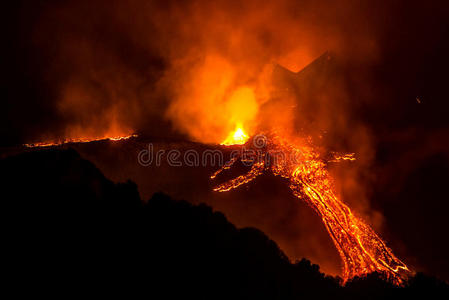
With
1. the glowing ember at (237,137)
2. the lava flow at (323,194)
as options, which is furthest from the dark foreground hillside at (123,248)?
the glowing ember at (237,137)

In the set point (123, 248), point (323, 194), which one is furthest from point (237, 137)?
point (123, 248)

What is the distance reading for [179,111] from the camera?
679 inches

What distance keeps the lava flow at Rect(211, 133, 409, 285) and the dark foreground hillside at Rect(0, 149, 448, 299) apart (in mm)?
1527

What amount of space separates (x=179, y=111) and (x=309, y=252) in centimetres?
956

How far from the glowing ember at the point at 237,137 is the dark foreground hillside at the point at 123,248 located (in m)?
7.12

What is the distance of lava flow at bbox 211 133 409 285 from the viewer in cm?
941

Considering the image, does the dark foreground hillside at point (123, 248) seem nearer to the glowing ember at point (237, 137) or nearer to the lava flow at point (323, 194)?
the lava flow at point (323, 194)

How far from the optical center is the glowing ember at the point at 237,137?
47.6ft

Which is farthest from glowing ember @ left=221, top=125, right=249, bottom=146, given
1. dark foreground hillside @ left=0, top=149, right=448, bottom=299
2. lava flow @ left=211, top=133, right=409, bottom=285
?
dark foreground hillside @ left=0, top=149, right=448, bottom=299

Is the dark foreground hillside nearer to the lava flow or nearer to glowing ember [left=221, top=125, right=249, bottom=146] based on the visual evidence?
the lava flow

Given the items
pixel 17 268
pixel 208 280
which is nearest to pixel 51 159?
pixel 17 268

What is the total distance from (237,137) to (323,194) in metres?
4.58

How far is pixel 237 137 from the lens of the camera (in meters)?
15.1

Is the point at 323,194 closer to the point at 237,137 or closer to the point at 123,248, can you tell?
the point at 237,137
